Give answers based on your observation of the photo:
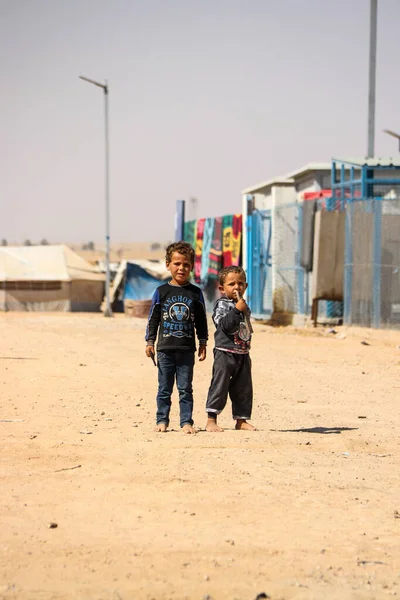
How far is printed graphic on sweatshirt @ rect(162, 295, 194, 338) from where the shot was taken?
7324 mm

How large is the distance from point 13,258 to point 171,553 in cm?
3132

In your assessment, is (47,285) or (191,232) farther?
(47,285)

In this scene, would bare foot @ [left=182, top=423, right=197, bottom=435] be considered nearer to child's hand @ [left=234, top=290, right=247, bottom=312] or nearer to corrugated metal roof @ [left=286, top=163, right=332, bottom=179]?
child's hand @ [left=234, top=290, right=247, bottom=312]

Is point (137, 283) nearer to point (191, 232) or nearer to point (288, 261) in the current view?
point (191, 232)

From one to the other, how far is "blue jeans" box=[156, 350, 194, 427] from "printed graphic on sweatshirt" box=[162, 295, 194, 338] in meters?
0.16

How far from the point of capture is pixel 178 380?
7465mm

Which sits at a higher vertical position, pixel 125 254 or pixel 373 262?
pixel 373 262

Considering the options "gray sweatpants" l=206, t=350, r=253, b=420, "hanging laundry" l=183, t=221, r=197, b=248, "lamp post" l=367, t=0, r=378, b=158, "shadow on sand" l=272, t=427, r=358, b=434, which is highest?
"lamp post" l=367, t=0, r=378, b=158

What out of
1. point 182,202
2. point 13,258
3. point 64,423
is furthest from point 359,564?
point 13,258

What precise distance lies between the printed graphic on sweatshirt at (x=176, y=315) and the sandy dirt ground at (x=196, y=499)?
29.9 inches

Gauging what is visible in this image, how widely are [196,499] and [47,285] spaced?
29.2m

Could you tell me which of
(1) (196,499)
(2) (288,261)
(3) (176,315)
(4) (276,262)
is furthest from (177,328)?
(4) (276,262)

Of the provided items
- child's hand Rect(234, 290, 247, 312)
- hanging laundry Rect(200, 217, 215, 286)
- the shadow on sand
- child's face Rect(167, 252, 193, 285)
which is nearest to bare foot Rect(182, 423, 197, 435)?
the shadow on sand

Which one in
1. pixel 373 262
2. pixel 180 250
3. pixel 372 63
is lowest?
pixel 373 262
